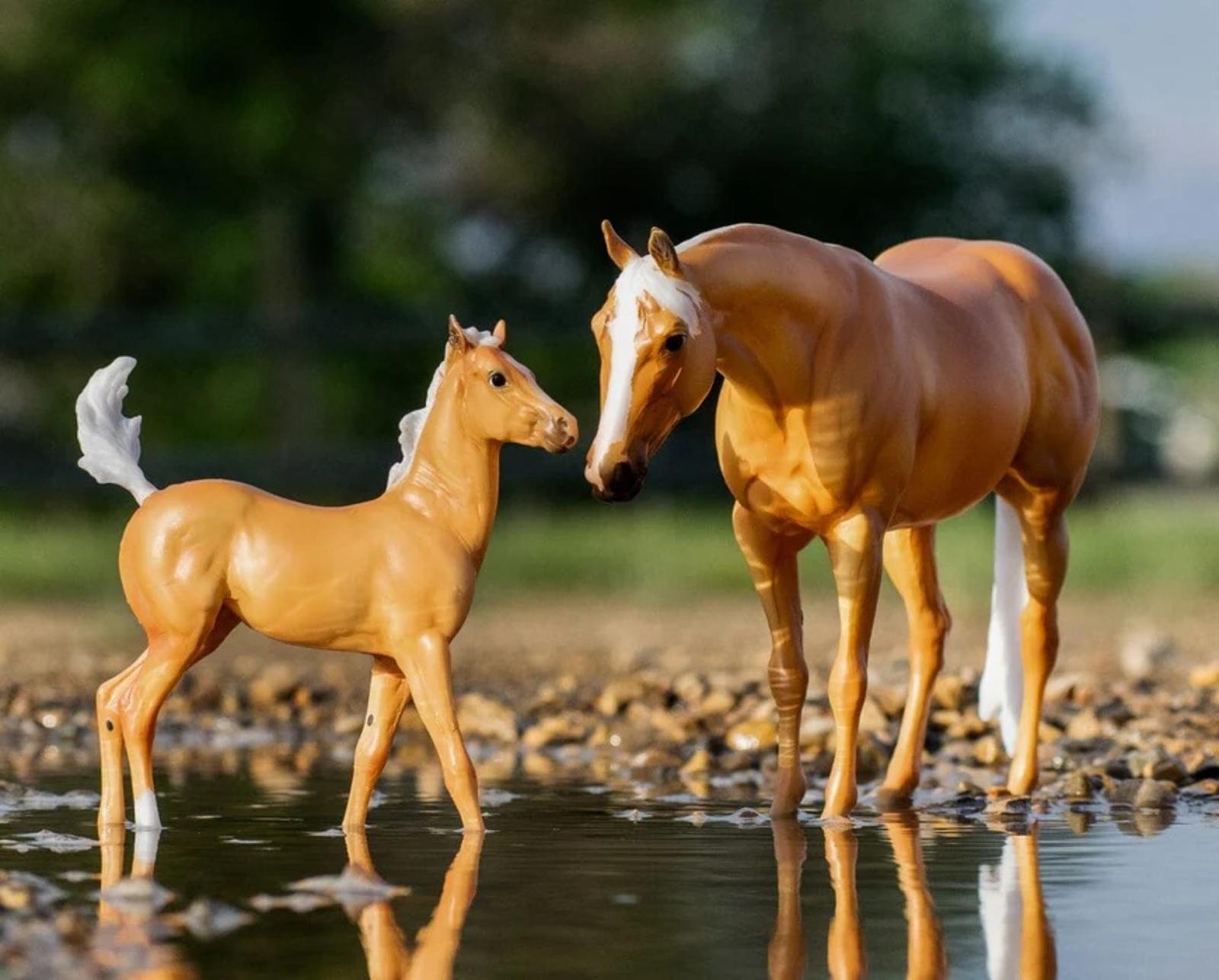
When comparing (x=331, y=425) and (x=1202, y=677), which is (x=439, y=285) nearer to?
(x=331, y=425)

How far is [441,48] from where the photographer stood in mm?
24219

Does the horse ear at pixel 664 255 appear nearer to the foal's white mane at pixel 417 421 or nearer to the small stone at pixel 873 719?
the foal's white mane at pixel 417 421

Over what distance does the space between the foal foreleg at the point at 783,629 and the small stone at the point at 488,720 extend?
2.42 metres

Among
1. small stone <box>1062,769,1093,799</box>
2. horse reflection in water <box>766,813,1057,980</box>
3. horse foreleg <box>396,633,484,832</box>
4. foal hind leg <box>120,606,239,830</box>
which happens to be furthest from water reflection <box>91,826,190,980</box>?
small stone <box>1062,769,1093,799</box>

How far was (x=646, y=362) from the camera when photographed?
20.9 feet

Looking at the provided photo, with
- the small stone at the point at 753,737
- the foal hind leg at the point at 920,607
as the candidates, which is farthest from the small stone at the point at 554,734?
the foal hind leg at the point at 920,607

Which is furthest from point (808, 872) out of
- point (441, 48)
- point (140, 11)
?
point (441, 48)

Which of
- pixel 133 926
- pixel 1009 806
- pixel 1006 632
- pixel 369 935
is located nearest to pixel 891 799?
pixel 1009 806

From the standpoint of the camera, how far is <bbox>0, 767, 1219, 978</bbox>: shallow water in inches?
191

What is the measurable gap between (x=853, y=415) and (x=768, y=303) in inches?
15.8

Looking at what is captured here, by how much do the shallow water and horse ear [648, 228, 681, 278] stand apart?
1.50 m

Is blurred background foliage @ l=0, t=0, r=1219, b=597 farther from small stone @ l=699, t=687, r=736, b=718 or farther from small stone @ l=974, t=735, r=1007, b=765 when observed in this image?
small stone @ l=974, t=735, r=1007, b=765

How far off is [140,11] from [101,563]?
631cm

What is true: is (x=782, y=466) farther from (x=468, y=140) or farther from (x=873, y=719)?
(x=468, y=140)
